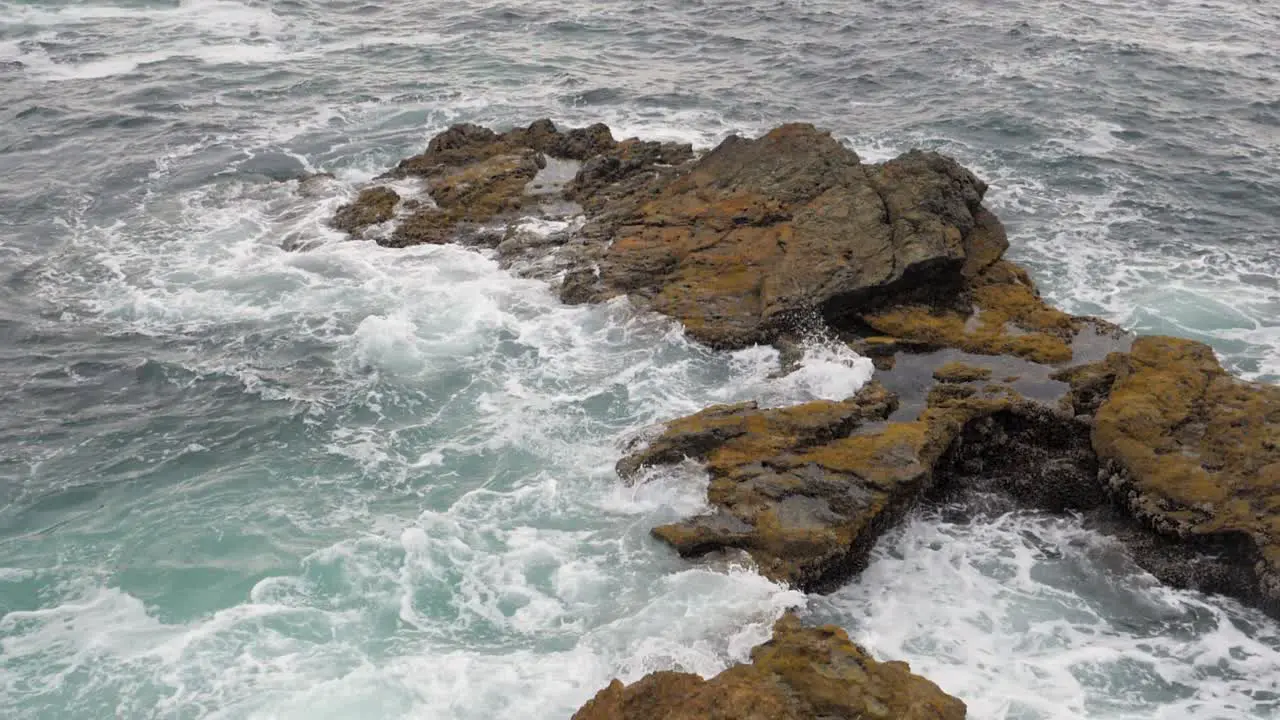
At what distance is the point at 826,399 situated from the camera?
60.2ft

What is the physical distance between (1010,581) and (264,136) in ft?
90.6

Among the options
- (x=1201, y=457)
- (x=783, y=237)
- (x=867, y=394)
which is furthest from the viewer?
(x=783, y=237)

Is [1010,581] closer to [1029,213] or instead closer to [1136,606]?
[1136,606]

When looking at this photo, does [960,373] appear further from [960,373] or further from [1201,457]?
[1201,457]

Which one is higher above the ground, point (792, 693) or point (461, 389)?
point (792, 693)

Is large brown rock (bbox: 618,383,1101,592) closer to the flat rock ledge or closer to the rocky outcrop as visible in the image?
the flat rock ledge

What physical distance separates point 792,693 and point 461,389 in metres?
10.8

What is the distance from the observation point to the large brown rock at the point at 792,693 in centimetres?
1130

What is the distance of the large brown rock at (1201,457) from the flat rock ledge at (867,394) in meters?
0.04

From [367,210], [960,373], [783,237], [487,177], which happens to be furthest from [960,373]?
[367,210]

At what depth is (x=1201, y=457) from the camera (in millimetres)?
15992

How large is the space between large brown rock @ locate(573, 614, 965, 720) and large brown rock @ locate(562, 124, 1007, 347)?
944cm

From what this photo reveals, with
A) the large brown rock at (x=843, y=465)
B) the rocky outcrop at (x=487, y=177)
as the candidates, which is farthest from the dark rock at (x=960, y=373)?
the rocky outcrop at (x=487, y=177)

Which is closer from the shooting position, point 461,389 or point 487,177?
point 461,389
